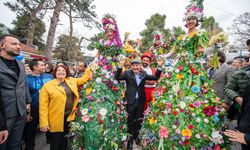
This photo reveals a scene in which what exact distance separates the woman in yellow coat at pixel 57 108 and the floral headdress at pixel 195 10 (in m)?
2.30

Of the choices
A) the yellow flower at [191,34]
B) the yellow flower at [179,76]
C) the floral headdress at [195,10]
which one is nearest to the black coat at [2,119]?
the yellow flower at [179,76]

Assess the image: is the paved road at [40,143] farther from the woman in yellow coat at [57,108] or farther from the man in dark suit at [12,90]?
the man in dark suit at [12,90]

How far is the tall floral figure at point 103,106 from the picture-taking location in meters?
2.87

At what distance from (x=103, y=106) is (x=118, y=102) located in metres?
0.30

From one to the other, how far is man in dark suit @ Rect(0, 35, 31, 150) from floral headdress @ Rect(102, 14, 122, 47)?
1.47 meters

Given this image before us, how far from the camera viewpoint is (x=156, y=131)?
8.58ft

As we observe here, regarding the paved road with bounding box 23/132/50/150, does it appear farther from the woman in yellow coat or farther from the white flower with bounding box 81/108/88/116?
the white flower with bounding box 81/108/88/116

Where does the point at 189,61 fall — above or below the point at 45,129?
above

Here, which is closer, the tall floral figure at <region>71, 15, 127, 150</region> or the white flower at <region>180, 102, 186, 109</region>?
the white flower at <region>180, 102, 186, 109</region>

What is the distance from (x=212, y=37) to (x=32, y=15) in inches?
534

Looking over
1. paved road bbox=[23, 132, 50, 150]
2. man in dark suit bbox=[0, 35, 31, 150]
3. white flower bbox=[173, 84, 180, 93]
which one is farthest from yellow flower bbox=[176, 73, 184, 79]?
paved road bbox=[23, 132, 50, 150]

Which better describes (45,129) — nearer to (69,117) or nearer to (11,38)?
(69,117)

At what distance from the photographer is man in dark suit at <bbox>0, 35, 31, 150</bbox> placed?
8.36 ft

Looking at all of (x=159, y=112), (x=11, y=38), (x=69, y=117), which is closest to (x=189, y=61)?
(x=159, y=112)
